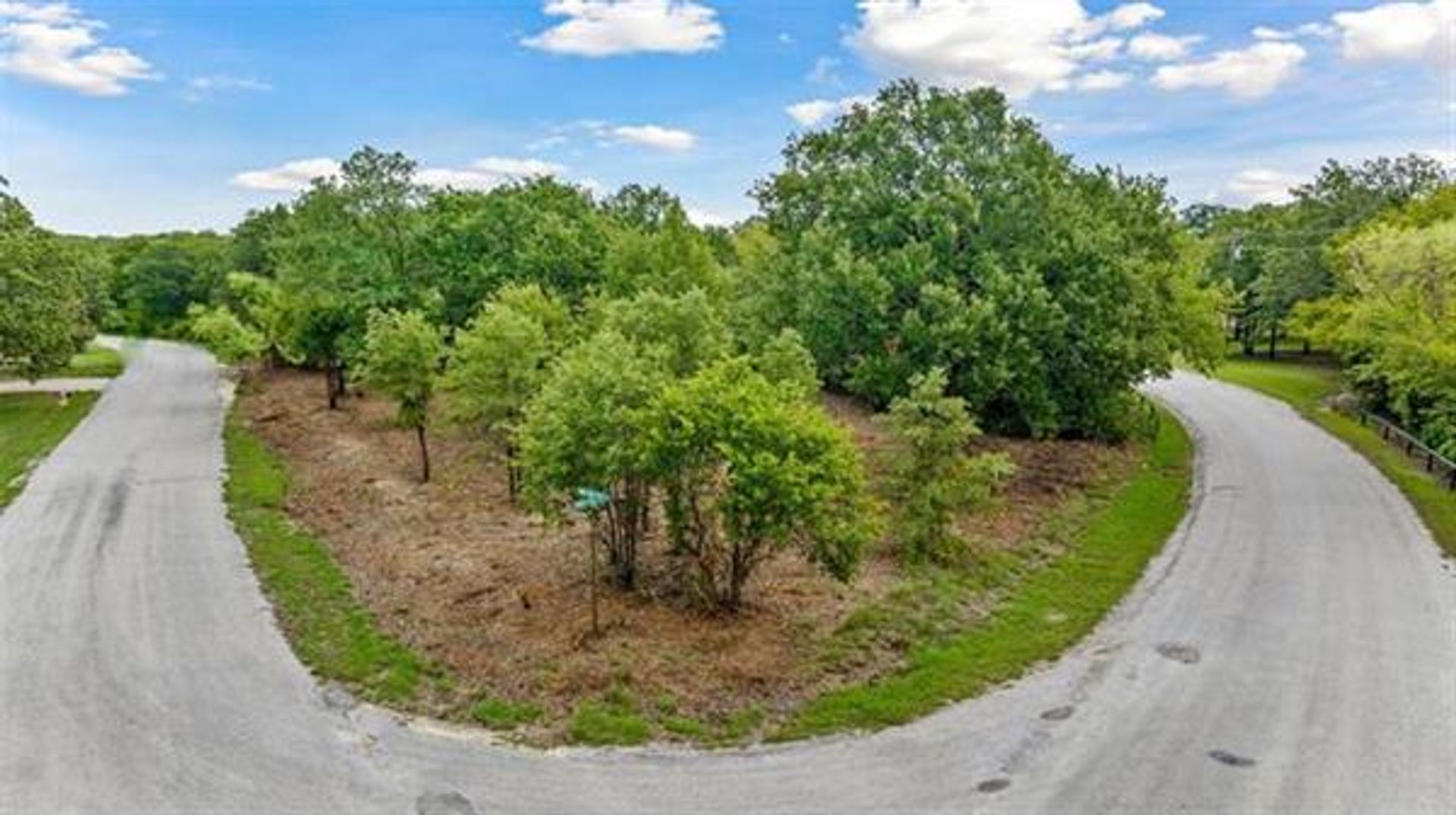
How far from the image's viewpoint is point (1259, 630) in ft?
48.4

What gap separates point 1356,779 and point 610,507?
9806 millimetres

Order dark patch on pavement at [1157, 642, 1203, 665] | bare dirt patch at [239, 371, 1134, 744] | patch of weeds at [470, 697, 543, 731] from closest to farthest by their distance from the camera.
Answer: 1. patch of weeds at [470, 697, 543, 731]
2. bare dirt patch at [239, 371, 1134, 744]
3. dark patch on pavement at [1157, 642, 1203, 665]

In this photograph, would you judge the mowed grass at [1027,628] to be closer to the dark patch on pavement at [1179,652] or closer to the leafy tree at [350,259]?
the dark patch on pavement at [1179,652]

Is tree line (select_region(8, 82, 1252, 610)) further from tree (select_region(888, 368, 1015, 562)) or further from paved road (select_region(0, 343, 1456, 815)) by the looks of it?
paved road (select_region(0, 343, 1456, 815))

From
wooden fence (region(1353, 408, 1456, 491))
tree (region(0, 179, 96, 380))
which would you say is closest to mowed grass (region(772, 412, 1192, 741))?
wooden fence (region(1353, 408, 1456, 491))

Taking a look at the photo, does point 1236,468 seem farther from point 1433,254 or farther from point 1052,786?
point 1052,786

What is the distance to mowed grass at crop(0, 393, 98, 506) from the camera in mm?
25020

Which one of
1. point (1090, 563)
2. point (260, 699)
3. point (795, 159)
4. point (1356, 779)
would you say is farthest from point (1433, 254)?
point (260, 699)

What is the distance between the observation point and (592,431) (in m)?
14.6

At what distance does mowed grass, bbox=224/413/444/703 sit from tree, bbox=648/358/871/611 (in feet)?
13.8

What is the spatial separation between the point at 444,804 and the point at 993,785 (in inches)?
209

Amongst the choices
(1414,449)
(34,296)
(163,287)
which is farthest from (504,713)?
(163,287)

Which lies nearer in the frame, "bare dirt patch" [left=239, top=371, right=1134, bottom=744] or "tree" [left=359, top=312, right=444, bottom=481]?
"bare dirt patch" [left=239, top=371, right=1134, bottom=744]

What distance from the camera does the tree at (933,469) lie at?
17.3m
